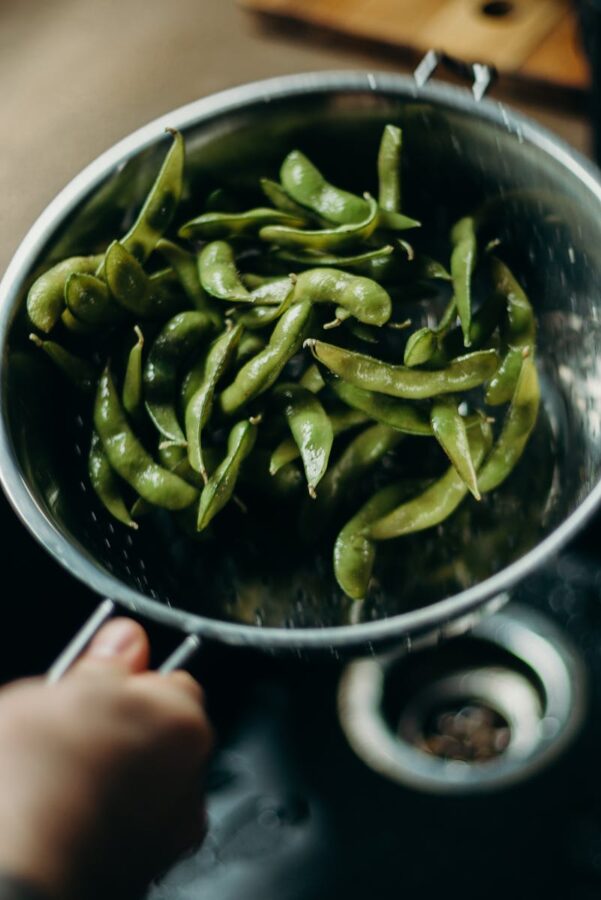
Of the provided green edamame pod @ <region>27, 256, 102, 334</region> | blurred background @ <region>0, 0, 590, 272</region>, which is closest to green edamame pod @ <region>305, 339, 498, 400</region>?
green edamame pod @ <region>27, 256, 102, 334</region>

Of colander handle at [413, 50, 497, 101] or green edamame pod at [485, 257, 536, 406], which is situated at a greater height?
colander handle at [413, 50, 497, 101]

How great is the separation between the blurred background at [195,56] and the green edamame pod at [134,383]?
0.24m

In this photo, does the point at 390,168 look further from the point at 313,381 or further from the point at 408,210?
the point at 313,381

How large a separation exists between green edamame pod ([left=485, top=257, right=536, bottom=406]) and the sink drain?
15.3 inches

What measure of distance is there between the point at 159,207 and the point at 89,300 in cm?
11

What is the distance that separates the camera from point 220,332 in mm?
951

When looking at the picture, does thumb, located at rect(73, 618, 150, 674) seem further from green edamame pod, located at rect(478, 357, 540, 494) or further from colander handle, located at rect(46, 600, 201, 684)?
green edamame pod, located at rect(478, 357, 540, 494)

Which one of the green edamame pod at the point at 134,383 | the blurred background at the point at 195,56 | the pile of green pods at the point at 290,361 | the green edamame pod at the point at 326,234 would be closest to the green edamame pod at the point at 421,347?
the pile of green pods at the point at 290,361

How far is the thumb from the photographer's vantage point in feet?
2.46

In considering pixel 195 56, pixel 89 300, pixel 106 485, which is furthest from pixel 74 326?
pixel 195 56

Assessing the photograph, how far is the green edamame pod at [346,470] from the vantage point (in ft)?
3.08

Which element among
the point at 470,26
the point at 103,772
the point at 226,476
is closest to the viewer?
the point at 103,772

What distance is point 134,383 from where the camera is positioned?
2.99 ft

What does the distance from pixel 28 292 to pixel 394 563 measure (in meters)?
0.38
